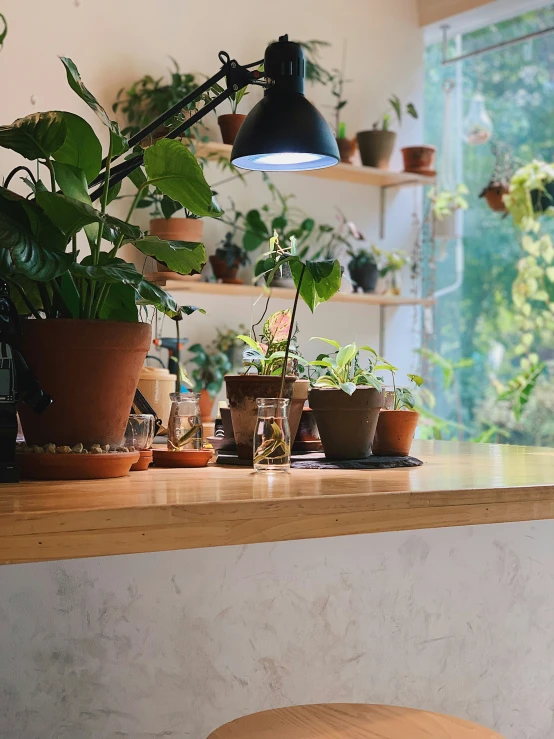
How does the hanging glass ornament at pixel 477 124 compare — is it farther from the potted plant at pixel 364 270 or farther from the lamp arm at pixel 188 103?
the lamp arm at pixel 188 103

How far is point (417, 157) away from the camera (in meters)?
4.76

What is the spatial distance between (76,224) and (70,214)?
0.10 feet

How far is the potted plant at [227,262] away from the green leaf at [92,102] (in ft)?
8.98

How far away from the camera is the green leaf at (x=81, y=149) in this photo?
1359mm

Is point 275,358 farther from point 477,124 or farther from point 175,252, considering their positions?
point 477,124

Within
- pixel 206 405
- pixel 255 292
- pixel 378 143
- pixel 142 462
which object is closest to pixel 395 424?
pixel 142 462

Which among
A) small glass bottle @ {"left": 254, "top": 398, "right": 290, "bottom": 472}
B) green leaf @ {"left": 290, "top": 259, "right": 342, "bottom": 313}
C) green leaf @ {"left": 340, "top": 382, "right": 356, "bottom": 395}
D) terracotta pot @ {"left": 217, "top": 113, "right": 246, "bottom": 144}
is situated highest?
terracotta pot @ {"left": 217, "top": 113, "right": 246, "bottom": 144}

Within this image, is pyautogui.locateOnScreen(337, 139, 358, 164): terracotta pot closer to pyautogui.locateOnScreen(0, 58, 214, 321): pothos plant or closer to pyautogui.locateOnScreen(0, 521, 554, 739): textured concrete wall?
pyautogui.locateOnScreen(0, 521, 554, 739): textured concrete wall

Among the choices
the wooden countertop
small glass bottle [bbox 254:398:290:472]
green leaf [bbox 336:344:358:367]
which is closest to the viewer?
the wooden countertop

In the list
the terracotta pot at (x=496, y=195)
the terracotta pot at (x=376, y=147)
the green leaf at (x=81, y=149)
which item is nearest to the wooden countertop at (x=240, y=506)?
the green leaf at (x=81, y=149)

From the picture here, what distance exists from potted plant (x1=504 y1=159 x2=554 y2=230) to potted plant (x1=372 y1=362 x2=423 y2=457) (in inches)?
125

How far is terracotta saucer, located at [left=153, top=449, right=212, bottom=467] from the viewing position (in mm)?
1686

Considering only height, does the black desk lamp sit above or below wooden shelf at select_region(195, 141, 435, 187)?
below

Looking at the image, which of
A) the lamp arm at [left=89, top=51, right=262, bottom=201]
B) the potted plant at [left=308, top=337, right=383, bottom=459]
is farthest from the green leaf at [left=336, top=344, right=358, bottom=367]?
the lamp arm at [left=89, top=51, right=262, bottom=201]
